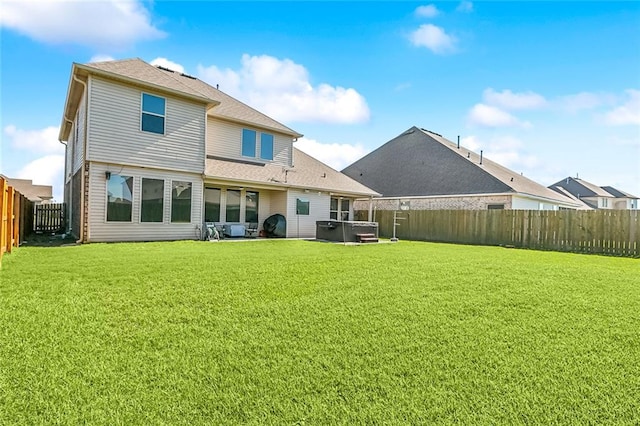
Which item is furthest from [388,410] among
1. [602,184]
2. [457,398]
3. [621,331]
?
[602,184]

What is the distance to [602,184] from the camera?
4419 centimetres

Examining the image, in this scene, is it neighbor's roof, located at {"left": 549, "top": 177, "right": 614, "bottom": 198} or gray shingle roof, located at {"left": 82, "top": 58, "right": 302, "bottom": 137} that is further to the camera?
neighbor's roof, located at {"left": 549, "top": 177, "right": 614, "bottom": 198}

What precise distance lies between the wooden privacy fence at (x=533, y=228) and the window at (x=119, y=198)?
13.0 m

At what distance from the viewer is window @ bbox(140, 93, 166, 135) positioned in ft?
39.4

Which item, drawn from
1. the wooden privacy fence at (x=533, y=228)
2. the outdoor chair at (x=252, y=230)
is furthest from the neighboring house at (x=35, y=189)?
the wooden privacy fence at (x=533, y=228)

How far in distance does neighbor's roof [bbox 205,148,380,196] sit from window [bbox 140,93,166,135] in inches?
90.0

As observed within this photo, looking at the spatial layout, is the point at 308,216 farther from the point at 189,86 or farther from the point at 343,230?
the point at 189,86

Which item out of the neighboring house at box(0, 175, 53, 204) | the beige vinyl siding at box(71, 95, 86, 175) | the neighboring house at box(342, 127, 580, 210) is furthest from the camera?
the neighboring house at box(0, 175, 53, 204)

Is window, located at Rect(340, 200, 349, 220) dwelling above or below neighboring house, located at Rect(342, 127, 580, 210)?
below

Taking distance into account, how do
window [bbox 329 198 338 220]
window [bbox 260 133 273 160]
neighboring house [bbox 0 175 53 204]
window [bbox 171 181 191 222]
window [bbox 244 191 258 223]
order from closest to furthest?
window [bbox 171 181 191 222]
window [bbox 244 191 258 223]
window [bbox 260 133 273 160]
window [bbox 329 198 338 220]
neighboring house [bbox 0 175 53 204]

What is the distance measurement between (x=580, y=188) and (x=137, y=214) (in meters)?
44.3

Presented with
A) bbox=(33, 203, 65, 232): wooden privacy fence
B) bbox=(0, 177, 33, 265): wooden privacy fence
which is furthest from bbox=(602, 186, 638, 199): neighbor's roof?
bbox=(0, 177, 33, 265): wooden privacy fence

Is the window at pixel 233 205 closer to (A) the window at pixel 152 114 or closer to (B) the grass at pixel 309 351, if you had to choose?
(A) the window at pixel 152 114

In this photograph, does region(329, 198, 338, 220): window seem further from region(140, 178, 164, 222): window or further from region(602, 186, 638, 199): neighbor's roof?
region(602, 186, 638, 199): neighbor's roof
